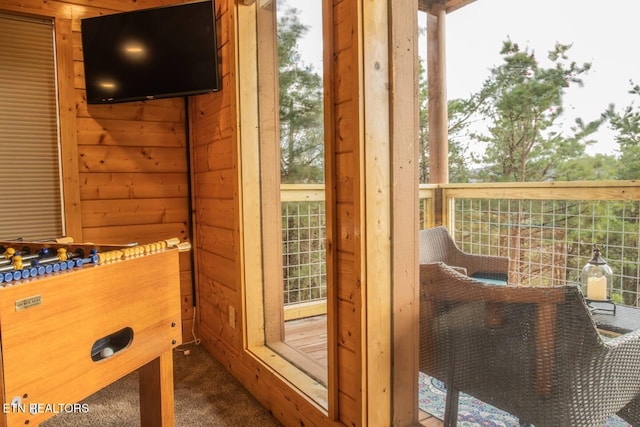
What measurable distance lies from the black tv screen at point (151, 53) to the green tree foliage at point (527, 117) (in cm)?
250

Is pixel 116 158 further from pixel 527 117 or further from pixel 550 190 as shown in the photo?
pixel 527 117

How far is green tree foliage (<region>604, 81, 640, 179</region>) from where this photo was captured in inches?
103

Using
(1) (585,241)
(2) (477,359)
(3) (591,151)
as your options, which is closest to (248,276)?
(2) (477,359)

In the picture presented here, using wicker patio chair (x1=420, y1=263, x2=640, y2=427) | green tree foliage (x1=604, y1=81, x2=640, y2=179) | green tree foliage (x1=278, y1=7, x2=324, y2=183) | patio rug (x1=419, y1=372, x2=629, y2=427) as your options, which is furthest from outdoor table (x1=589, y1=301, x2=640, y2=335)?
green tree foliage (x1=278, y1=7, x2=324, y2=183)

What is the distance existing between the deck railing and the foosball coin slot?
1889 millimetres

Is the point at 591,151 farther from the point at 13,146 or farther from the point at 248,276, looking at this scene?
the point at 13,146

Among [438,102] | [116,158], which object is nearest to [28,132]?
[116,158]

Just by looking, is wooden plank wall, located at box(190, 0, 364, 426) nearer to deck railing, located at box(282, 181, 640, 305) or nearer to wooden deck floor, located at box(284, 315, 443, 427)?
wooden deck floor, located at box(284, 315, 443, 427)

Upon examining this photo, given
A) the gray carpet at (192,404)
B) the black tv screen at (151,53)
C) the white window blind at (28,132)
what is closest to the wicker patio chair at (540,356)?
the gray carpet at (192,404)

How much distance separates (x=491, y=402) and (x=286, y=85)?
2297mm

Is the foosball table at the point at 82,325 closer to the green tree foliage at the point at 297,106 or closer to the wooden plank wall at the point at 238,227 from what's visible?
the wooden plank wall at the point at 238,227

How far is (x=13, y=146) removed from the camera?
2561 millimetres

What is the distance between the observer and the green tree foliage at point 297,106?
2807 millimetres

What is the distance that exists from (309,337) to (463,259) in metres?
1.18
